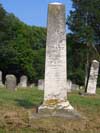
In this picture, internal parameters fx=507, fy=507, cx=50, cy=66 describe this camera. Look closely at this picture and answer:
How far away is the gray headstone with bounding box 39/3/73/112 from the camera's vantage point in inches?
548

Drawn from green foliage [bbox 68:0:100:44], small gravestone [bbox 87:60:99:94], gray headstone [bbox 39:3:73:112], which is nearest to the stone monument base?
gray headstone [bbox 39:3:73:112]

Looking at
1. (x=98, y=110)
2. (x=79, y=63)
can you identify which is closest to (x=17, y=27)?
(x=79, y=63)

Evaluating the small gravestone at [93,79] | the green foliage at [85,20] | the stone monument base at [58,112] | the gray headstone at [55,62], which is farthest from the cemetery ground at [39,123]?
the green foliage at [85,20]

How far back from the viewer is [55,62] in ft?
45.7

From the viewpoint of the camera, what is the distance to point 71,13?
60.9m

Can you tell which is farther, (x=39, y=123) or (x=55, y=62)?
(x=55, y=62)

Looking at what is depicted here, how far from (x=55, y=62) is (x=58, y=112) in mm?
1370

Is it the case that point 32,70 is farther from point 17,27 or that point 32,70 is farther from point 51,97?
point 51,97

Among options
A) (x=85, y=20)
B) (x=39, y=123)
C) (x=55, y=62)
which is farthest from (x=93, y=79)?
(x=85, y=20)

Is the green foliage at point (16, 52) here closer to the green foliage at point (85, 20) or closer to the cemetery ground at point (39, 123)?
the green foliage at point (85, 20)

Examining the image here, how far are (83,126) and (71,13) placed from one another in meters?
48.9

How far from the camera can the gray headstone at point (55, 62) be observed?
548 inches

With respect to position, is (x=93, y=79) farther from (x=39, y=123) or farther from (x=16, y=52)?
(x=16, y=52)

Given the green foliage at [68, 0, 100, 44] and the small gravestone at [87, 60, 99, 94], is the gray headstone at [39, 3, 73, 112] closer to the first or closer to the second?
the small gravestone at [87, 60, 99, 94]
